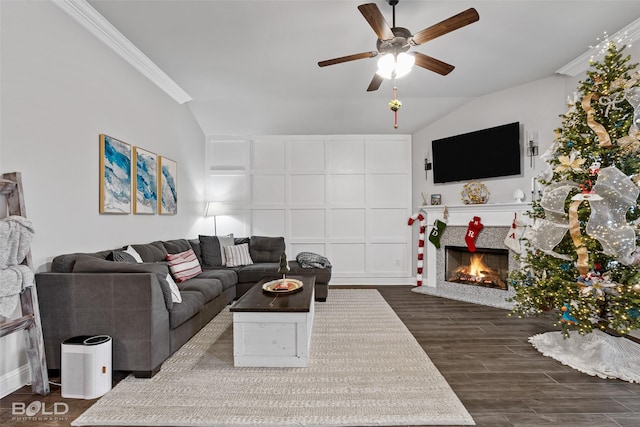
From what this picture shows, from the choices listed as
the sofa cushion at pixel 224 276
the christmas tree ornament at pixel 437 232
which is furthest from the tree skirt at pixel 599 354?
the sofa cushion at pixel 224 276

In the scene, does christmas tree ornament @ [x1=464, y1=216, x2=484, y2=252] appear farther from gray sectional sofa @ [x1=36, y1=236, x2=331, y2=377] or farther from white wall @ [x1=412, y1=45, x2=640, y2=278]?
gray sectional sofa @ [x1=36, y1=236, x2=331, y2=377]

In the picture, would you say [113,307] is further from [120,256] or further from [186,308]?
[120,256]

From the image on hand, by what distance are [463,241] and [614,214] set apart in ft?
8.16

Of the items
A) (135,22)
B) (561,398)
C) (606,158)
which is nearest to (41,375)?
(135,22)

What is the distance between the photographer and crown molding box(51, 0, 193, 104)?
2.54m

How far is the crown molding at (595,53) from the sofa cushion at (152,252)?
4.25m

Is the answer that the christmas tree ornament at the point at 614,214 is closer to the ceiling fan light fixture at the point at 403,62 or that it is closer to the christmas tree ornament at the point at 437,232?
the ceiling fan light fixture at the point at 403,62

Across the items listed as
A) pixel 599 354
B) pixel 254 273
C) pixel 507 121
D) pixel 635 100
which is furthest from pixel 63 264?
pixel 507 121

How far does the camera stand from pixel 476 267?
4.69m

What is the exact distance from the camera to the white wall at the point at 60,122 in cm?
210

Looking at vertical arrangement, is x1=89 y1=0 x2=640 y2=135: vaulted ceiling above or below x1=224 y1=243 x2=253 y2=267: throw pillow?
above

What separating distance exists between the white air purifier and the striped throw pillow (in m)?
1.33

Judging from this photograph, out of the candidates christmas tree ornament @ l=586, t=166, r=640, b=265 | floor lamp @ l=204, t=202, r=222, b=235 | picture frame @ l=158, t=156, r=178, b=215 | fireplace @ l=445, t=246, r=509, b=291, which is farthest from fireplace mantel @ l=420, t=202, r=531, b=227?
picture frame @ l=158, t=156, r=178, b=215

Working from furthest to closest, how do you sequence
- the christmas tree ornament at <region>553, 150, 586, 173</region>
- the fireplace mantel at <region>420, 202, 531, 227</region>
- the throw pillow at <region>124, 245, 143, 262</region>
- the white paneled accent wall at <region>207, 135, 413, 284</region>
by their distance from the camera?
1. the white paneled accent wall at <region>207, 135, 413, 284</region>
2. the fireplace mantel at <region>420, 202, 531, 227</region>
3. the throw pillow at <region>124, 245, 143, 262</region>
4. the christmas tree ornament at <region>553, 150, 586, 173</region>
